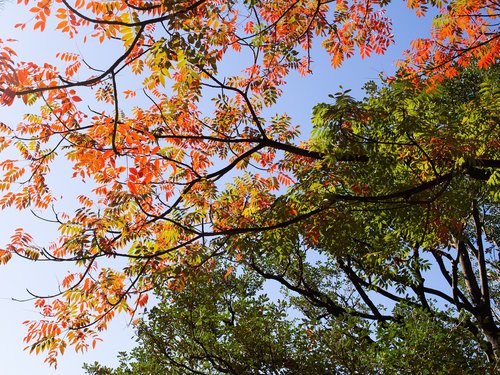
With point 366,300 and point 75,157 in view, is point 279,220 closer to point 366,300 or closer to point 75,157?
point 75,157

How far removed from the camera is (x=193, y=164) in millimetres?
7848

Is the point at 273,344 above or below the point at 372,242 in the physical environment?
below

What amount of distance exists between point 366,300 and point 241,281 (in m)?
3.73

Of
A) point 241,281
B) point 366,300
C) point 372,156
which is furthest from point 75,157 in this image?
point 366,300

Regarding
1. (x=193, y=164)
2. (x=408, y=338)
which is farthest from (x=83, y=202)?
(x=408, y=338)

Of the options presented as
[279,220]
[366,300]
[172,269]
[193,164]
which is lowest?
[172,269]

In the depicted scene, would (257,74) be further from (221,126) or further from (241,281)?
(241,281)

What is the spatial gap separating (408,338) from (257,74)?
539cm

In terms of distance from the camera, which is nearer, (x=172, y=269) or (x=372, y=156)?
(x=372, y=156)

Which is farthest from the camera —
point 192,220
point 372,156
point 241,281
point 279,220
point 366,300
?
point 241,281

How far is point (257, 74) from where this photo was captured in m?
7.97

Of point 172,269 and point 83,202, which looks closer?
point 172,269

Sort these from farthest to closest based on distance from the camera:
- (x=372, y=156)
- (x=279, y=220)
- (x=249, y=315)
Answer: (x=249, y=315)
(x=279, y=220)
(x=372, y=156)

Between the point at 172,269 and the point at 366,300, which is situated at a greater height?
the point at 366,300
